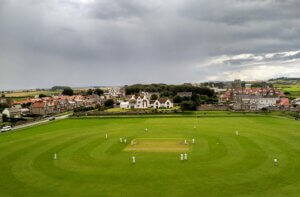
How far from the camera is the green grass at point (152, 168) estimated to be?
23203 mm

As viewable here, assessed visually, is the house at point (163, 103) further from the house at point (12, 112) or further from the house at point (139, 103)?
the house at point (12, 112)

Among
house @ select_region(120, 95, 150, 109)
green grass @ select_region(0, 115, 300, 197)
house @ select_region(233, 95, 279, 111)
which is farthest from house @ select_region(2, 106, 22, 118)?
house @ select_region(233, 95, 279, 111)

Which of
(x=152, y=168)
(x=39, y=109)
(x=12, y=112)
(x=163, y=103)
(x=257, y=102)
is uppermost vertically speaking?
(x=163, y=103)

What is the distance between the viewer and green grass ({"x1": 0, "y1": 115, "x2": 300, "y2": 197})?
23203 mm

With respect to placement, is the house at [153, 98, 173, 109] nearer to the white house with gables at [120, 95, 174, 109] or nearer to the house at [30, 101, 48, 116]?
the white house with gables at [120, 95, 174, 109]

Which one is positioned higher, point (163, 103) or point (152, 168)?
point (163, 103)

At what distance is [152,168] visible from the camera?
1135 inches

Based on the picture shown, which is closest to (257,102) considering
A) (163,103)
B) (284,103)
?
(284,103)

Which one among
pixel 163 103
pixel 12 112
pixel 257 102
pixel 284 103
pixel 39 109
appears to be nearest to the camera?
pixel 12 112

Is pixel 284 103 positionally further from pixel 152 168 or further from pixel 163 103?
pixel 152 168

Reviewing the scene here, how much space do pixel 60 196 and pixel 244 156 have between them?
19.5 meters

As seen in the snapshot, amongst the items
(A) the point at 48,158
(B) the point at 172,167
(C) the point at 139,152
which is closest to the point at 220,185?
(B) the point at 172,167

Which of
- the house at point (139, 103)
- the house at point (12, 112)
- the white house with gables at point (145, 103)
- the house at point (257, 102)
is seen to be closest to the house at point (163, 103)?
the white house with gables at point (145, 103)

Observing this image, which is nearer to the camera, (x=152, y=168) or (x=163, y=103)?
(x=152, y=168)
